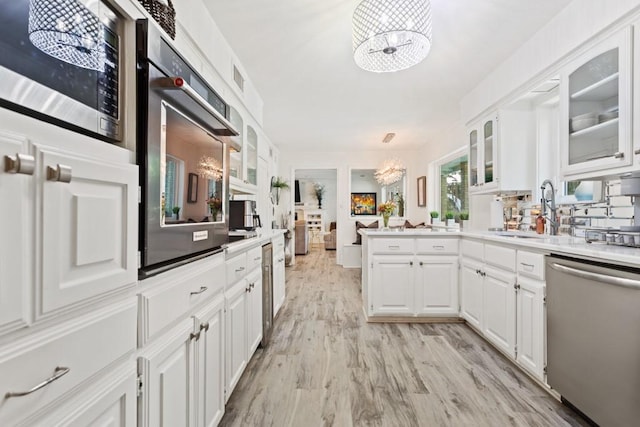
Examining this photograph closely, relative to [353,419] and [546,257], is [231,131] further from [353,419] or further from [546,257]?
[546,257]

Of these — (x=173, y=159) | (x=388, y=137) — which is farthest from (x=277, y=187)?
(x=173, y=159)

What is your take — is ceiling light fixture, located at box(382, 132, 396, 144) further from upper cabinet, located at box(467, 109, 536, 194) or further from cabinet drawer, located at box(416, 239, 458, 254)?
cabinet drawer, located at box(416, 239, 458, 254)

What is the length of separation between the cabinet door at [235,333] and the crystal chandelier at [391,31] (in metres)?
1.68

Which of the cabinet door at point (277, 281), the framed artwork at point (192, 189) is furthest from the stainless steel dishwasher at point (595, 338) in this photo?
the cabinet door at point (277, 281)

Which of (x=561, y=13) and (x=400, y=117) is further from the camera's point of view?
(x=400, y=117)

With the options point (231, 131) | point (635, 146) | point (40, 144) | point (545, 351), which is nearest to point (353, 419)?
point (545, 351)

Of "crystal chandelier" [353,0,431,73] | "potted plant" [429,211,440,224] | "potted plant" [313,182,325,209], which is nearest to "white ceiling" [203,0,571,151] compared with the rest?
"crystal chandelier" [353,0,431,73]

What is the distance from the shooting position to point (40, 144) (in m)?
0.53

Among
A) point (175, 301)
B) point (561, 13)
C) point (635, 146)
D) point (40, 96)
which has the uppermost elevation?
point (561, 13)

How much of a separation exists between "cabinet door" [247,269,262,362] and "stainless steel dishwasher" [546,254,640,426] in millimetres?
1817

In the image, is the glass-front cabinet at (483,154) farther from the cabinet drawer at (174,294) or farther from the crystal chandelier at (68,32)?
the crystal chandelier at (68,32)

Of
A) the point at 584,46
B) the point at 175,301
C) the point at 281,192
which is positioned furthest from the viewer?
the point at 281,192

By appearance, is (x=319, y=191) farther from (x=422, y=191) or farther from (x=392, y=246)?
(x=392, y=246)

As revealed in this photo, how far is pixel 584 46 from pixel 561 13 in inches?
13.3
